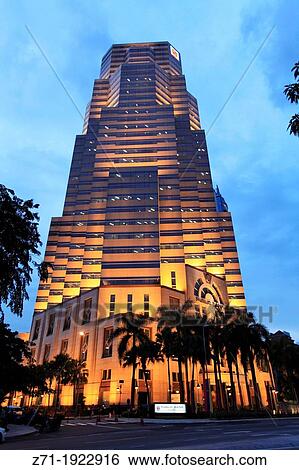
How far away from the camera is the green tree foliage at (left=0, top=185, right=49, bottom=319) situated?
806 inches

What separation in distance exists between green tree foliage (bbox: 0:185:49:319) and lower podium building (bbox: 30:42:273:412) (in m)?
44.8

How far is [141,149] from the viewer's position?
383 feet

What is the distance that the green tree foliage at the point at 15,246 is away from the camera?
20469mm

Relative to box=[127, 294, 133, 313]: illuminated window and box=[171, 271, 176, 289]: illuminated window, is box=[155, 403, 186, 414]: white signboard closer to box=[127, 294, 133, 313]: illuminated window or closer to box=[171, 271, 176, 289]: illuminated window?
box=[127, 294, 133, 313]: illuminated window

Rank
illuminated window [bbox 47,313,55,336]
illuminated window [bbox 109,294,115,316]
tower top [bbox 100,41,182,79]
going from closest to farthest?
1. illuminated window [bbox 109,294,115,316]
2. illuminated window [bbox 47,313,55,336]
3. tower top [bbox 100,41,182,79]

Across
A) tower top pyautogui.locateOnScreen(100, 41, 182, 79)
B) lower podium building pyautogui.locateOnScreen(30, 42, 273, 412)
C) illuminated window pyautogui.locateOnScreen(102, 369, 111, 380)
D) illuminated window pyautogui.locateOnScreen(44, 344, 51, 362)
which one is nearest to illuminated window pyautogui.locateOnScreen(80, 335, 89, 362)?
lower podium building pyautogui.locateOnScreen(30, 42, 273, 412)

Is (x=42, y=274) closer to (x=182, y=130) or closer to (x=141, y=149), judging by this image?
(x=141, y=149)

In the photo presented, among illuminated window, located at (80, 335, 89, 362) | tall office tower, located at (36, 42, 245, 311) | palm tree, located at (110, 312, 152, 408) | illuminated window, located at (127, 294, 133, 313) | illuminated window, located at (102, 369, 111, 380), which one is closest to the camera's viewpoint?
palm tree, located at (110, 312, 152, 408)

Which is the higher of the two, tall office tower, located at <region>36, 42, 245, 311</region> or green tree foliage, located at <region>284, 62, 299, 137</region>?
tall office tower, located at <region>36, 42, 245, 311</region>

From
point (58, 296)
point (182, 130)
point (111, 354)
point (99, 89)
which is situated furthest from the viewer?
point (99, 89)

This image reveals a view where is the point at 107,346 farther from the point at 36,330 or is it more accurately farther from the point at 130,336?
the point at 36,330
